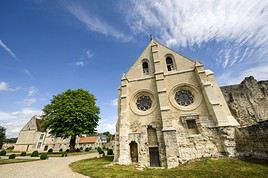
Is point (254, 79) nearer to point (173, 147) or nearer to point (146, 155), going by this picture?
point (173, 147)

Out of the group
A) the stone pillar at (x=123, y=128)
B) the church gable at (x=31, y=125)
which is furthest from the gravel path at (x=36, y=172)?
the church gable at (x=31, y=125)

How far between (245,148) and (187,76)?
8070mm

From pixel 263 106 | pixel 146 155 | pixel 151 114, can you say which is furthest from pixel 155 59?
pixel 263 106

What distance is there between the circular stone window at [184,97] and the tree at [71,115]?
15994 mm

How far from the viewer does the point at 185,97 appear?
14516 mm

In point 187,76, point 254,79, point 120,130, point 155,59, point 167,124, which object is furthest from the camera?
point 254,79

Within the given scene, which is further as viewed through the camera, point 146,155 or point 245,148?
point 146,155

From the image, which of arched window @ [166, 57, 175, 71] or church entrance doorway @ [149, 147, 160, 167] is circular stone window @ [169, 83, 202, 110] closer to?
arched window @ [166, 57, 175, 71]

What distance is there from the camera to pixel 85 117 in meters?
23.0

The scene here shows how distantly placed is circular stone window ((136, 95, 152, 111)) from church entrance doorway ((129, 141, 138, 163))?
Result: 3.93m

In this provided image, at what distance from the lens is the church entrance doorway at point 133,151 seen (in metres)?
13.6

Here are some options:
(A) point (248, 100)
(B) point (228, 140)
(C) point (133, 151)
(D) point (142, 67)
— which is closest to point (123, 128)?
(C) point (133, 151)

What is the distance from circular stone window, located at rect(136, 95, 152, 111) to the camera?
15.4 m

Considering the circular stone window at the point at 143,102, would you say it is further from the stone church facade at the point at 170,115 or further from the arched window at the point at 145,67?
the arched window at the point at 145,67
